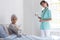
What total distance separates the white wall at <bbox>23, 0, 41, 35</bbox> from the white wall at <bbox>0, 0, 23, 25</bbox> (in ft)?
0.59

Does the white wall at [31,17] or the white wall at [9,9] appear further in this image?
the white wall at [31,17]

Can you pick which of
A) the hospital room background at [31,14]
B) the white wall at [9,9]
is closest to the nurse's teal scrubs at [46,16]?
the hospital room background at [31,14]

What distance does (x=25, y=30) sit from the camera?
517 centimetres

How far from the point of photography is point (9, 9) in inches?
171

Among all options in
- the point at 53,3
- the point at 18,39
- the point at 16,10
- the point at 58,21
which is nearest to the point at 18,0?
the point at 16,10

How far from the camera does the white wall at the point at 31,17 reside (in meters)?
5.07

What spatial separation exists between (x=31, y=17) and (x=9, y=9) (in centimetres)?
103

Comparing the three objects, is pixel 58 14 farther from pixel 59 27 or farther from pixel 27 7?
pixel 27 7

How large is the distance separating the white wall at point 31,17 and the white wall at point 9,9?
18 centimetres

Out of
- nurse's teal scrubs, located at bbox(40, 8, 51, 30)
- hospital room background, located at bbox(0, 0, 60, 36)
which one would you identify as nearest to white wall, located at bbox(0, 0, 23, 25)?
hospital room background, located at bbox(0, 0, 60, 36)

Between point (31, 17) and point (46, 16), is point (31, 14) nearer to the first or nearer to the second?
point (31, 17)

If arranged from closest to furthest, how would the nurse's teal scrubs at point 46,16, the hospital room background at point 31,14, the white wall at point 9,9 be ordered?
the white wall at point 9,9 → the nurse's teal scrubs at point 46,16 → the hospital room background at point 31,14

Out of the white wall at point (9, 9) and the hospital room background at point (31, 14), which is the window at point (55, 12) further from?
the white wall at point (9, 9)

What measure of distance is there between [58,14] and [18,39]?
2.37 metres
